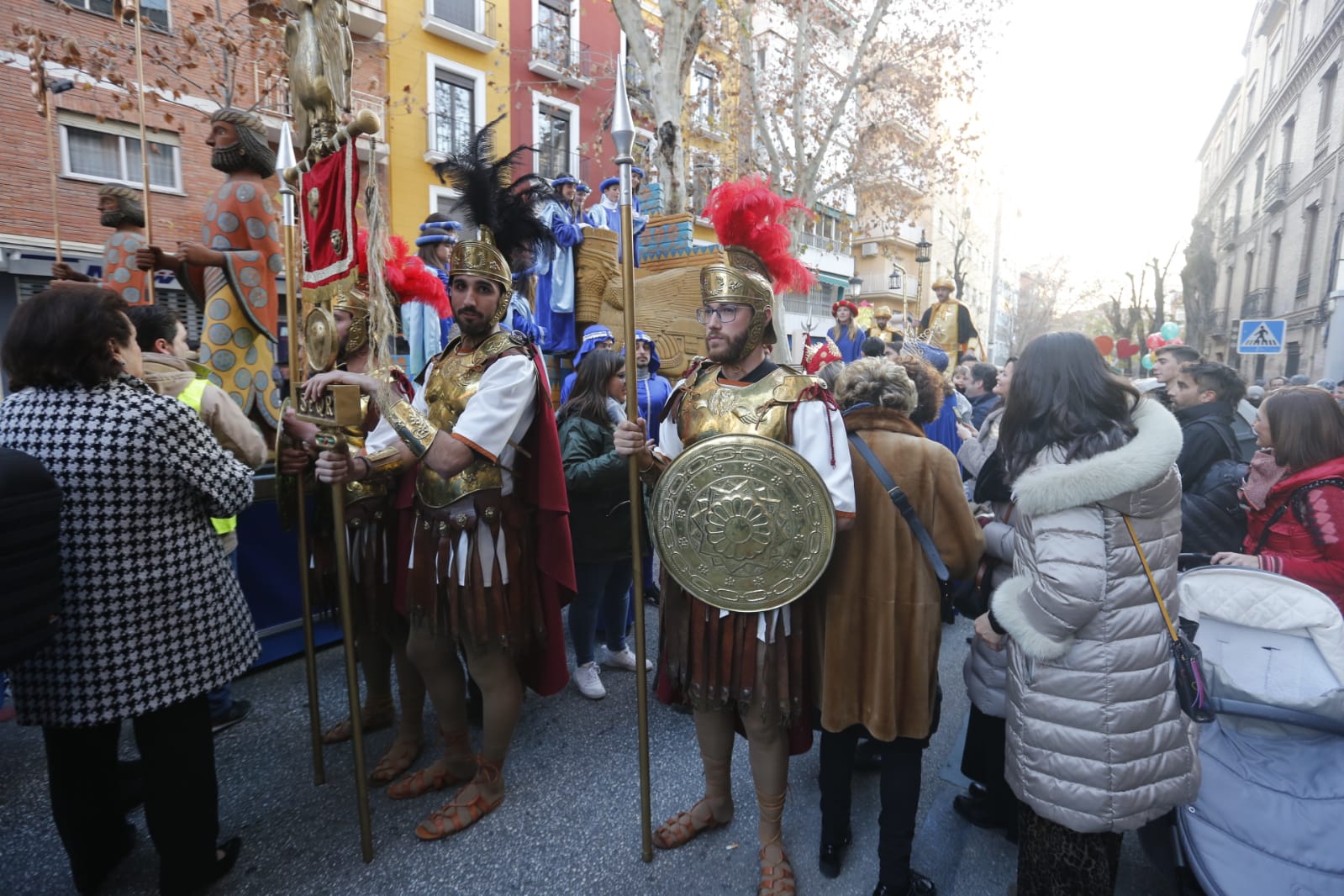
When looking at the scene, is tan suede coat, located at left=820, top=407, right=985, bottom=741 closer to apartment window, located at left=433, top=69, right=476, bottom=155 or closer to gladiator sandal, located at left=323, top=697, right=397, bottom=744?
gladiator sandal, located at left=323, top=697, right=397, bottom=744

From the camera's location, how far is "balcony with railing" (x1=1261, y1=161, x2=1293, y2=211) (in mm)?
21406

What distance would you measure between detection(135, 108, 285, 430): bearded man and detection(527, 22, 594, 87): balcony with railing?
553 inches

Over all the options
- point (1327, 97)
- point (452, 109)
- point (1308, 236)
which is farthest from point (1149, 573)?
point (1327, 97)

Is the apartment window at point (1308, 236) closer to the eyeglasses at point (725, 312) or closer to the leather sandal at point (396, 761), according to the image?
the eyeglasses at point (725, 312)

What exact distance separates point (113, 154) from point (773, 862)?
14833 millimetres

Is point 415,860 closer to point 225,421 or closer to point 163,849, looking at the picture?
point 163,849

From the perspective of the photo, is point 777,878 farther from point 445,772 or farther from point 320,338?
point 320,338

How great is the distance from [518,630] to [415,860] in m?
0.87

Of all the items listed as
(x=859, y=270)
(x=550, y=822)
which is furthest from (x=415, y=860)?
(x=859, y=270)

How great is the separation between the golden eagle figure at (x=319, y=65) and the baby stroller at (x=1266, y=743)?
11.1 ft

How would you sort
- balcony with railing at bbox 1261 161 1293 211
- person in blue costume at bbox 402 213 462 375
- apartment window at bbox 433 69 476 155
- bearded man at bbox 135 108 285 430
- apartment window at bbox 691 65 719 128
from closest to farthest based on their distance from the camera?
bearded man at bbox 135 108 285 430 < person in blue costume at bbox 402 213 462 375 < apartment window at bbox 433 69 476 155 < apartment window at bbox 691 65 719 128 < balcony with railing at bbox 1261 161 1293 211

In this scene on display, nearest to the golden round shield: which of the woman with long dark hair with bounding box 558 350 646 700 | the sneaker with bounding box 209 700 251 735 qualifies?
the woman with long dark hair with bounding box 558 350 646 700

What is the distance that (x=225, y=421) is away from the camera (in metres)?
2.73

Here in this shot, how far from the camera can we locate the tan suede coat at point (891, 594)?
211 cm
